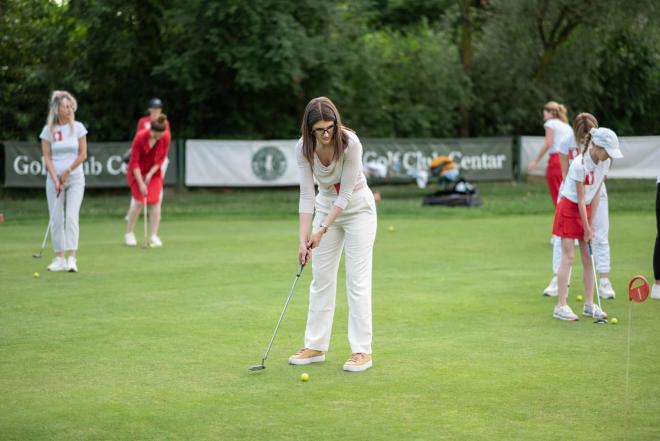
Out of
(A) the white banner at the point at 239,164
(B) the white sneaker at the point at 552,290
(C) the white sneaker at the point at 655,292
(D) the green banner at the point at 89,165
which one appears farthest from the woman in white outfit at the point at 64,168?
(A) the white banner at the point at 239,164

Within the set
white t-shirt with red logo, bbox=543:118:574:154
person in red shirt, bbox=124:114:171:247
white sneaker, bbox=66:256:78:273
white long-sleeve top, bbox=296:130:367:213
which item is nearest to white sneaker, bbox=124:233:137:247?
person in red shirt, bbox=124:114:171:247

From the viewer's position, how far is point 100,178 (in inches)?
978

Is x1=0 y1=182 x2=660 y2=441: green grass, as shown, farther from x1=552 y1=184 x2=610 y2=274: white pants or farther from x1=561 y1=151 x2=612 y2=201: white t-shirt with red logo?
x1=561 y1=151 x2=612 y2=201: white t-shirt with red logo

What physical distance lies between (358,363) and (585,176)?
3212mm

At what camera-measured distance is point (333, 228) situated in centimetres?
769

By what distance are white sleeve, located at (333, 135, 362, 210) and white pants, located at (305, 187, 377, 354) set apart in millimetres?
Answer: 182

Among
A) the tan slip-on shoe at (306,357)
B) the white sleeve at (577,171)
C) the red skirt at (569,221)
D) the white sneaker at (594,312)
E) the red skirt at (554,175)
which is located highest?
the white sleeve at (577,171)

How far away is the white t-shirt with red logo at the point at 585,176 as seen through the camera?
9.37m

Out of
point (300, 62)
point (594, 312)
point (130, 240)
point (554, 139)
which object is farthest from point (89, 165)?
point (594, 312)

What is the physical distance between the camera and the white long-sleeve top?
739 cm

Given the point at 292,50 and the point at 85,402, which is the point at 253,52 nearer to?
the point at 292,50

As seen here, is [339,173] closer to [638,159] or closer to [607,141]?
[607,141]

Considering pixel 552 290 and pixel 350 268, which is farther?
pixel 552 290

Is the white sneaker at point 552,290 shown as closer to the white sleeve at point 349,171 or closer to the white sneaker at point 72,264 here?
the white sleeve at point 349,171
